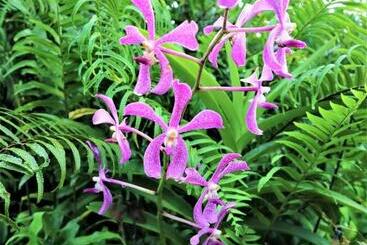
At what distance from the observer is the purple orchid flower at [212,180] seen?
0.76 meters

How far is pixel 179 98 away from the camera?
2.34 feet

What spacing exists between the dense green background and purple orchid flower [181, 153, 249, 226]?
15 cm

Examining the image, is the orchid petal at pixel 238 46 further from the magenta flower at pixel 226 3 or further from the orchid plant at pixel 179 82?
the magenta flower at pixel 226 3

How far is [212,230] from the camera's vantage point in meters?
0.84

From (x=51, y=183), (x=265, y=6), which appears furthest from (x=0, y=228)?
(x=265, y=6)

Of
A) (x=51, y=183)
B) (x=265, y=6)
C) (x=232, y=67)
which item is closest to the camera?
(x=265, y=6)

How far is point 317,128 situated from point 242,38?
375 mm

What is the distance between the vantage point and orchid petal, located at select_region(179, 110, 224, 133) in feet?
2.32

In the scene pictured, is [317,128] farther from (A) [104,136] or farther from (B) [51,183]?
(B) [51,183]

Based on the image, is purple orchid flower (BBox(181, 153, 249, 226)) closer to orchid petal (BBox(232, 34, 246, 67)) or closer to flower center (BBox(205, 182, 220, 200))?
flower center (BBox(205, 182, 220, 200))

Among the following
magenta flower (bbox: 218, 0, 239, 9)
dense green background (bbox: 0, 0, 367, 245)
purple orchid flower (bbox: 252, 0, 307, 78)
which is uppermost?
magenta flower (bbox: 218, 0, 239, 9)

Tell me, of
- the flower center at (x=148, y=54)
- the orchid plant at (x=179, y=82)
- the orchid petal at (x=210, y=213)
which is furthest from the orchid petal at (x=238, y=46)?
the orchid petal at (x=210, y=213)

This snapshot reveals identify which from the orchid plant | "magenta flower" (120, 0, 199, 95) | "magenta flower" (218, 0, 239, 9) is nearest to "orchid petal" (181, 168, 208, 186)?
the orchid plant

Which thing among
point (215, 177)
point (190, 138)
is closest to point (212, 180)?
point (215, 177)
